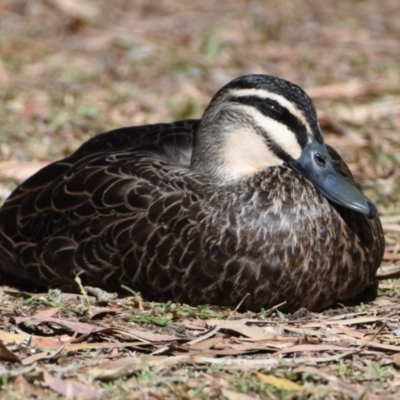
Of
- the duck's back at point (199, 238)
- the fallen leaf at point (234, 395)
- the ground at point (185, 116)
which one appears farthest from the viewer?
the duck's back at point (199, 238)

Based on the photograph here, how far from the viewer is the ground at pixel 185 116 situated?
14.8ft

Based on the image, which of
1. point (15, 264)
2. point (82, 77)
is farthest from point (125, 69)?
point (15, 264)

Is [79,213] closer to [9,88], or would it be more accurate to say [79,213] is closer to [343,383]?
[343,383]

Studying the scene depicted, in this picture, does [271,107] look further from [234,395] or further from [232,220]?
[234,395]

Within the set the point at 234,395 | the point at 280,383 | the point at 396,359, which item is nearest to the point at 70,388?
the point at 234,395

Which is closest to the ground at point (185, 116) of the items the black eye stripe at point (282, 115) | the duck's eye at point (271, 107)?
the black eye stripe at point (282, 115)

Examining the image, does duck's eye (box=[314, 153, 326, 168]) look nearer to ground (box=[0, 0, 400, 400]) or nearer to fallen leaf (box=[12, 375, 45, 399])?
ground (box=[0, 0, 400, 400])

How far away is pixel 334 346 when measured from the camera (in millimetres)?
4953

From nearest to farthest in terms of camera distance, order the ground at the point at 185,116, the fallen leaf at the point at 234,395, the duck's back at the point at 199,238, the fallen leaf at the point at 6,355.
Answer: the fallen leaf at the point at 234,395, the ground at the point at 185,116, the fallen leaf at the point at 6,355, the duck's back at the point at 199,238

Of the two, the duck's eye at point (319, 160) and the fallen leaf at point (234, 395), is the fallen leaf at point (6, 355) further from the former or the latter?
the duck's eye at point (319, 160)

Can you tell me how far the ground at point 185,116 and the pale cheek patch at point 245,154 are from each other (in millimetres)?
778

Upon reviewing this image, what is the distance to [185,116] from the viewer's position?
9.48m

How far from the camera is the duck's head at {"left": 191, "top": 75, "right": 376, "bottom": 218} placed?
573 centimetres

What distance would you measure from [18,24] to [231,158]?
20.9ft
